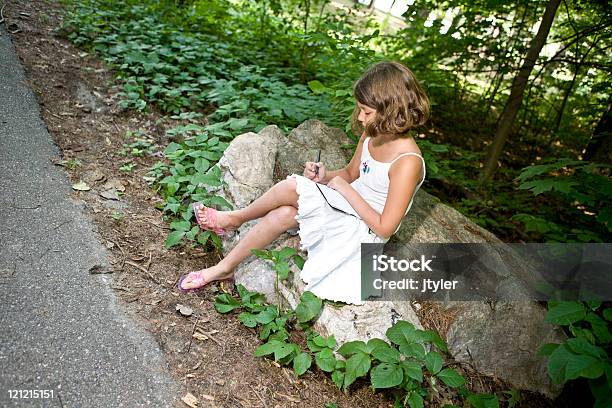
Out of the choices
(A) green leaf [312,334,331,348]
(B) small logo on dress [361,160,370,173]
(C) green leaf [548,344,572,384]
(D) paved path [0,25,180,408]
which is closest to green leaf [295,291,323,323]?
(A) green leaf [312,334,331,348]

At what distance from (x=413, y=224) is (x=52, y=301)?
2282 millimetres

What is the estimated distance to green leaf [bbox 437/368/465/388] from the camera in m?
1.98

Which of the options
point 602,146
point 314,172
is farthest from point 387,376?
point 602,146

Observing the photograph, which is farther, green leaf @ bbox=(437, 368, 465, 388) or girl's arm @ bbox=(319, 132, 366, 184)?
girl's arm @ bbox=(319, 132, 366, 184)

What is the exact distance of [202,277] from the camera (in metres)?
2.53

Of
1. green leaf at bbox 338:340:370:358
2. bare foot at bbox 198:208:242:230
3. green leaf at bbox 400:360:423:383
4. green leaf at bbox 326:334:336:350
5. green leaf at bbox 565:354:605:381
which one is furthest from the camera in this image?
bare foot at bbox 198:208:242:230

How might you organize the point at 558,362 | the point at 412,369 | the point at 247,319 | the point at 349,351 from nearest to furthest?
1. the point at 558,362
2. the point at 412,369
3. the point at 349,351
4. the point at 247,319

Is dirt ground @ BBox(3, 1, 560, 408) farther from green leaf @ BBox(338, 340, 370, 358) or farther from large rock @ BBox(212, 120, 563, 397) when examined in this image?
green leaf @ BBox(338, 340, 370, 358)

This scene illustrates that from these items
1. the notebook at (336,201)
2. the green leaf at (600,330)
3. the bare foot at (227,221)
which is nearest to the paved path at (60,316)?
the bare foot at (227,221)

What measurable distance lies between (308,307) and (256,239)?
0.53 m

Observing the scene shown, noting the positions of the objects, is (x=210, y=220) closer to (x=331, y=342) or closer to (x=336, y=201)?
(x=336, y=201)

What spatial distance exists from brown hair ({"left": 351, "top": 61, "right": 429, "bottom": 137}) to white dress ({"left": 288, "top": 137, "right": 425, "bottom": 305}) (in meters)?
0.20

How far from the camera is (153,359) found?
2.00 meters

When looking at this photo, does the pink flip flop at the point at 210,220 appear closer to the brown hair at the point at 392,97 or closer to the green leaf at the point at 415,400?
the brown hair at the point at 392,97
